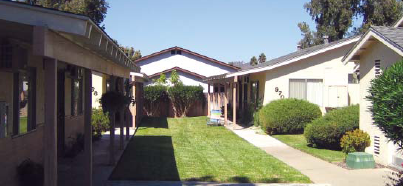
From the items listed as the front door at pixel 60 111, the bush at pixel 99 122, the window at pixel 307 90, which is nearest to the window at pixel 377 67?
the front door at pixel 60 111

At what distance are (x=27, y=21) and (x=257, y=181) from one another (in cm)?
597

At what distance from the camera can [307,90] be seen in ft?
68.6

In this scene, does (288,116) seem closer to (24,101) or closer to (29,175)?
(24,101)

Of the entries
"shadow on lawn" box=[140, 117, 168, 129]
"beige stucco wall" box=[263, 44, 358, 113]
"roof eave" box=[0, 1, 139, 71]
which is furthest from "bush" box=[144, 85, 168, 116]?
"roof eave" box=[0, 1, 139, 71]

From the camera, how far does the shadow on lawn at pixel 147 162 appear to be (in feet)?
31.8

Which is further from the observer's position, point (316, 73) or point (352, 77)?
point (352, 77)

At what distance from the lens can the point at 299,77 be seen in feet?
68.3

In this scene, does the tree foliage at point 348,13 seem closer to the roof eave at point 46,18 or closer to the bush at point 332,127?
the bush at point 332,127

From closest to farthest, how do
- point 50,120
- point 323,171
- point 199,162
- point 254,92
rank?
point 50,120 → point 323,171 → point 199,162 → point 254,92

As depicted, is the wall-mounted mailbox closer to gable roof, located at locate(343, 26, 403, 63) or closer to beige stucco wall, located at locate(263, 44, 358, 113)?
gable roof, located at locate(343, 26, 403, 63)

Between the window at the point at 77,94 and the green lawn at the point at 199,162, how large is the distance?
1978mm

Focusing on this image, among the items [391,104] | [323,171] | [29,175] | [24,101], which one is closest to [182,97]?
[323,171]

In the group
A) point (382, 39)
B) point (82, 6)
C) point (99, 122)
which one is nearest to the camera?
point (382, 39)

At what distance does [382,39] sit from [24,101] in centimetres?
784
